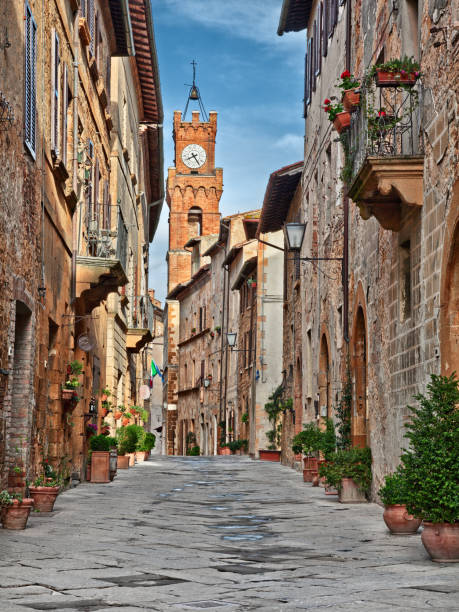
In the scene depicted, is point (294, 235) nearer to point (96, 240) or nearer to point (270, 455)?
point (96, 240)

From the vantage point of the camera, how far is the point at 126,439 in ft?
75.0

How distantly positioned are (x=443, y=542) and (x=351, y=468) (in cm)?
639

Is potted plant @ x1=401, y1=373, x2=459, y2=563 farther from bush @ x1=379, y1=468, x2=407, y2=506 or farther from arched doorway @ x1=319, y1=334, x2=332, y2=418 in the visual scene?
arched doorway @ x1=319, y1=334, x2=332, y2=418

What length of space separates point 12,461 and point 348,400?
5.95 m

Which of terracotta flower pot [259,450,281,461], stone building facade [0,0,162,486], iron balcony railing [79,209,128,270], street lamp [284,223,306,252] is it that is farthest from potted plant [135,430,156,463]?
street lamp [284,223,306,252]

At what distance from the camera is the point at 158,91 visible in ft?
102

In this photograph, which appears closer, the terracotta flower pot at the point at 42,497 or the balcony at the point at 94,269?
the terracotta flower pot at the point at 42,497

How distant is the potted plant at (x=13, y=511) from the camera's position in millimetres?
9188

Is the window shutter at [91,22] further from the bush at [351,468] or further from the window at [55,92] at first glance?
the bush at [351,468]

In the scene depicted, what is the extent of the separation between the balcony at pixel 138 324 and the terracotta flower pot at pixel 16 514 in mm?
17302

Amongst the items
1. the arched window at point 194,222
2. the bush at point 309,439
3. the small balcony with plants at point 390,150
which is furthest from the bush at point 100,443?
the arched window at point 194,222

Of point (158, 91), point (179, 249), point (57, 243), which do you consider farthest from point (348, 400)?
point (179, 249)

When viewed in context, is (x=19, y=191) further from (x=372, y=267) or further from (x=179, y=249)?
(x=179, y=249)

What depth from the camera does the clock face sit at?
6838 cm
